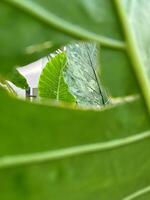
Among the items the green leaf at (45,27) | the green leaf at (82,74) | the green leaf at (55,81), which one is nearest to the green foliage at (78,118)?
the green leaf at (45,27)

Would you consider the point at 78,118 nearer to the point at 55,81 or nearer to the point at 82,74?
the point at 55,81

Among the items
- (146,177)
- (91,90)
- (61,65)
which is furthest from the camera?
(91,90)

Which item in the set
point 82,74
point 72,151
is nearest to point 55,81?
point 82,74

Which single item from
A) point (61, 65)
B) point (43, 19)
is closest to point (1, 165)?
point (43, 19)

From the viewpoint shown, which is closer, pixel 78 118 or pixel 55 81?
pixel 78 118

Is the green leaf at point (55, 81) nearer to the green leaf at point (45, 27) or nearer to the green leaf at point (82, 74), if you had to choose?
the green leaf at point (82, 74)

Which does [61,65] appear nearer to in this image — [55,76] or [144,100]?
[55,76]
